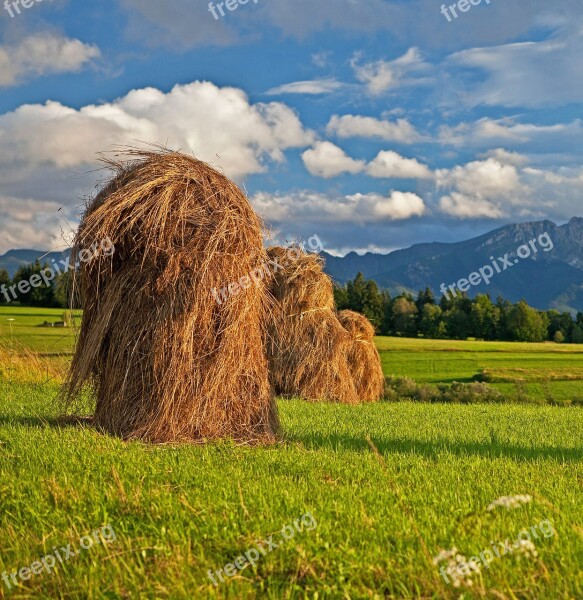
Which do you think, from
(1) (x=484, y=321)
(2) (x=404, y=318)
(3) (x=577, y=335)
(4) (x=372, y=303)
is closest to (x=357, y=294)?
(4) (x=372, y=303)

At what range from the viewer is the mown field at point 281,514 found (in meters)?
4.26

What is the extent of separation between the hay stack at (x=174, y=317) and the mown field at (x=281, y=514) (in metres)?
0.62

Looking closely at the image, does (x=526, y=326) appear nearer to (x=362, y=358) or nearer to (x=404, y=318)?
(x=404, y=318)

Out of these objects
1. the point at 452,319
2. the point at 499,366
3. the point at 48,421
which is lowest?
the point at 499,366

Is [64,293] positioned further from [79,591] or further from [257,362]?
[79,591]

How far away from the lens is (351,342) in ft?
74.2

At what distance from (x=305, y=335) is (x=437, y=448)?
1161 centimetres

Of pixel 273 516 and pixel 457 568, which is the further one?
pixel 273 516

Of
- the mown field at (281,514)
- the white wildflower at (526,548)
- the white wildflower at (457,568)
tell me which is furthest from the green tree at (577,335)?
the white wildflower at (457,568)

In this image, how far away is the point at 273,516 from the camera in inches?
203

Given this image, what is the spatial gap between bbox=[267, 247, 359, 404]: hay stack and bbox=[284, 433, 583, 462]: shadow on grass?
10.4 m

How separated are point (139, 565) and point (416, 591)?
72.1 inches

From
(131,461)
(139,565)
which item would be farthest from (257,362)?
(139,565)

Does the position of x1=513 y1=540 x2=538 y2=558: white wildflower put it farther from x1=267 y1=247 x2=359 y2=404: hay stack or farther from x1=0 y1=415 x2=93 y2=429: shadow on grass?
x1=267 y1=247 x2=359 y2=404: hay stack
